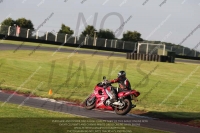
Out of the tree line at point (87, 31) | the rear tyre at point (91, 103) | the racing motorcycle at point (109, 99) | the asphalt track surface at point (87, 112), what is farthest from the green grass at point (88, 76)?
the tree line at point (87, 31)

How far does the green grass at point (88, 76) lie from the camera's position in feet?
90.5

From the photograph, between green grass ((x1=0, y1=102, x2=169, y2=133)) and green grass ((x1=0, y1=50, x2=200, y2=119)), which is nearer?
green grass ((x1=0, y1=102, x2=169, y2=133))

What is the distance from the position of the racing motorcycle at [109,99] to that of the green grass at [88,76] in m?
5.87

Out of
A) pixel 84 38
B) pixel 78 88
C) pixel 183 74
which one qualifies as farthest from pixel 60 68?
pixel 84 38

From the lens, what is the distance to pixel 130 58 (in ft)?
158

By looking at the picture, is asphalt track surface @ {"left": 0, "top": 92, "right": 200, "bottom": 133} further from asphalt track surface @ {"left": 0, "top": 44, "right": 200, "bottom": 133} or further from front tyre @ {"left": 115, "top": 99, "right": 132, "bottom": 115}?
front tyre @ {"left": 115, "top": 99, "right": 132, "bottom": 115}

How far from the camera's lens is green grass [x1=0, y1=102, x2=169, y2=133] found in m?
14.3

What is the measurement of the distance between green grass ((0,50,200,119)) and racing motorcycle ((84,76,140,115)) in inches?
231

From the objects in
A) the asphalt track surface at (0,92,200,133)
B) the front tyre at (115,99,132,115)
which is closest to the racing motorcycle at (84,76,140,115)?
the front tyre at (115,99,132,115)

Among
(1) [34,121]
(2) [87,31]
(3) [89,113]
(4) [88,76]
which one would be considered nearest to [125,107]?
(3) [89,113]

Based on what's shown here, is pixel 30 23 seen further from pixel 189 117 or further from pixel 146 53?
pixel 189 117

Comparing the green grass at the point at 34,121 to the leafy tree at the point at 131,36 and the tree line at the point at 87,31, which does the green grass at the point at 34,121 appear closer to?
the tree line at the point at 87,31

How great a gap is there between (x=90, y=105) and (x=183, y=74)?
24472mm

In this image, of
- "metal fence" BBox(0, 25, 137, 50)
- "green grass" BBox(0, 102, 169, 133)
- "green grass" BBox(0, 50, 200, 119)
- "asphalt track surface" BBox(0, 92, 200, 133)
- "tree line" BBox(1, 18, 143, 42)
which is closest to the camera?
"green grass" BBox(0, 102, 169, 133)
